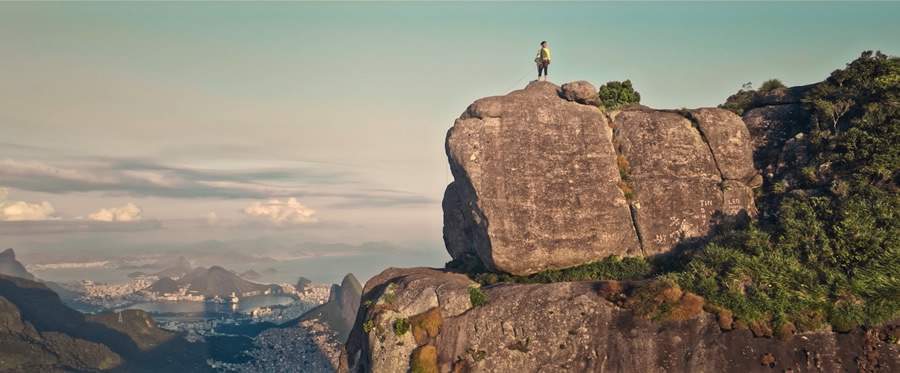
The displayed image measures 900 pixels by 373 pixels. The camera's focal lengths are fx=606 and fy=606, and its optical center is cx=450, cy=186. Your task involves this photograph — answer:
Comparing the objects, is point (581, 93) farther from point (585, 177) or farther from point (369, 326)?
point (369, 326)

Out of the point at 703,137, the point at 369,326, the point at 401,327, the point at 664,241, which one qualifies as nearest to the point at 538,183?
the point at 664,241

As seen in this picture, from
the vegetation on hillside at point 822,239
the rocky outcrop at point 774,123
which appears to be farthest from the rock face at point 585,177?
the vegetation on hillside at point 822,239

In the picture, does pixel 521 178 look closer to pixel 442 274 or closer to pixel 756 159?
pixel 442 274

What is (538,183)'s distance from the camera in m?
47.1

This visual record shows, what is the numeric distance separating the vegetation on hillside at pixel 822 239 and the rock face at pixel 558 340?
165 centimetres

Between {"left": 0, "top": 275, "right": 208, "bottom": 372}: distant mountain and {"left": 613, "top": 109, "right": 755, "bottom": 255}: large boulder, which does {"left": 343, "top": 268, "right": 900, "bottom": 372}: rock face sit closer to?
{"left": 613, "top": 109, "right": 755, "bottom": 255}: large boulder

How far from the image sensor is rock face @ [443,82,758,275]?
152 feet

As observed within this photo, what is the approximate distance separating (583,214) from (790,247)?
46.1 ft

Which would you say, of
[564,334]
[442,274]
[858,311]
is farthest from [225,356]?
[858,311]

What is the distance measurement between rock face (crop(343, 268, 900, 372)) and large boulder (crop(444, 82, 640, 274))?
4.72 m

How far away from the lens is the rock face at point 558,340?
33156mm

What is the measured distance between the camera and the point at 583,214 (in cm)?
4669

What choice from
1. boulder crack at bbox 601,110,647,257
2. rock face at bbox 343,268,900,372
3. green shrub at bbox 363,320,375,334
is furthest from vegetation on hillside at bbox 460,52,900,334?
green shrub at bbox 363,320,375,334

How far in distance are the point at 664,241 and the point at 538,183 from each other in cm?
1067
